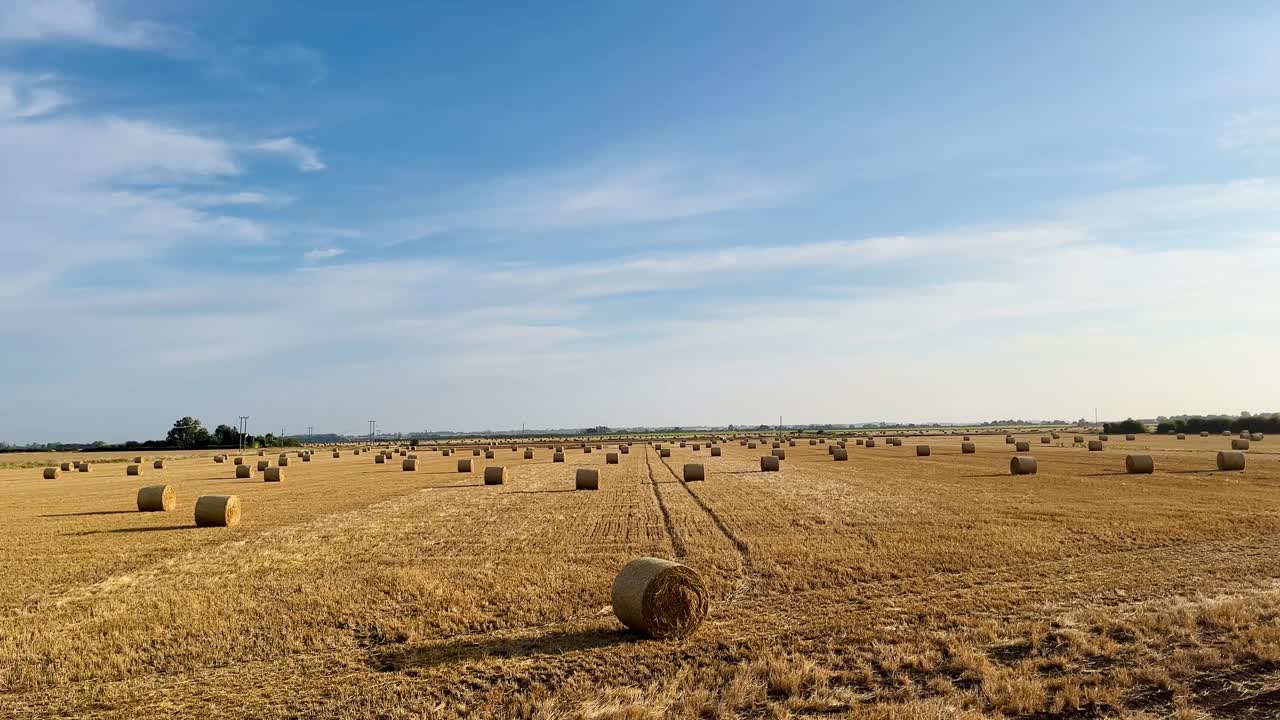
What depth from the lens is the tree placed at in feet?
438

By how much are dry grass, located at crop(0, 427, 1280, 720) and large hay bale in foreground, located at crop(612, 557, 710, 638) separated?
268 mm

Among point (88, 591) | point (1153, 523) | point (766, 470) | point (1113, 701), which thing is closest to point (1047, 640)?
point (1113, 701)

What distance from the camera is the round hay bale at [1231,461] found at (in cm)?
3447

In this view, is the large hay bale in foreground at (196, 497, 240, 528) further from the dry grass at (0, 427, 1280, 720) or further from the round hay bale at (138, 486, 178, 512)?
the round hay bale at (138, 486, 178, 512)

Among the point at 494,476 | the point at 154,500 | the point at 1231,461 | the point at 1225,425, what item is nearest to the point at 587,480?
the point at 494,476

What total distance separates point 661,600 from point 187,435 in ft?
482

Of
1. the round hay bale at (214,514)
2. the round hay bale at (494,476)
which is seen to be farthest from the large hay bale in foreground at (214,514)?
the round hay bale at (494,476)

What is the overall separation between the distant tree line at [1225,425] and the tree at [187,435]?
459 feet

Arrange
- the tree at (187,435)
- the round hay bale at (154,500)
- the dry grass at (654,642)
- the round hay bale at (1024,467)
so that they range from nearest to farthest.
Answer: the dry grass at (654,642) < the round hay bale at (154,500) < the round hay bale at (1024,467) < the tree at (187,435)

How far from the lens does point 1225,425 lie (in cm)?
10362

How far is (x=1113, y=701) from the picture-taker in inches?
333

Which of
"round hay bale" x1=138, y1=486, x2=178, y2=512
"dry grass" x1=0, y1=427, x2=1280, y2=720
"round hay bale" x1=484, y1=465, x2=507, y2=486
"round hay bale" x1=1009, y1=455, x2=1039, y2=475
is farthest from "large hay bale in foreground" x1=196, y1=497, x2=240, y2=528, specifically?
"round hay bale" x1=1009, y1=455, x2=1039, y2=475

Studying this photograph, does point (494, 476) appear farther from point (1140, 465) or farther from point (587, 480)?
point (1140, 465)

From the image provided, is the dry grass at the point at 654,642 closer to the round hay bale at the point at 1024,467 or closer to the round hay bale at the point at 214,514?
the round hay bale at the point at 214,514
